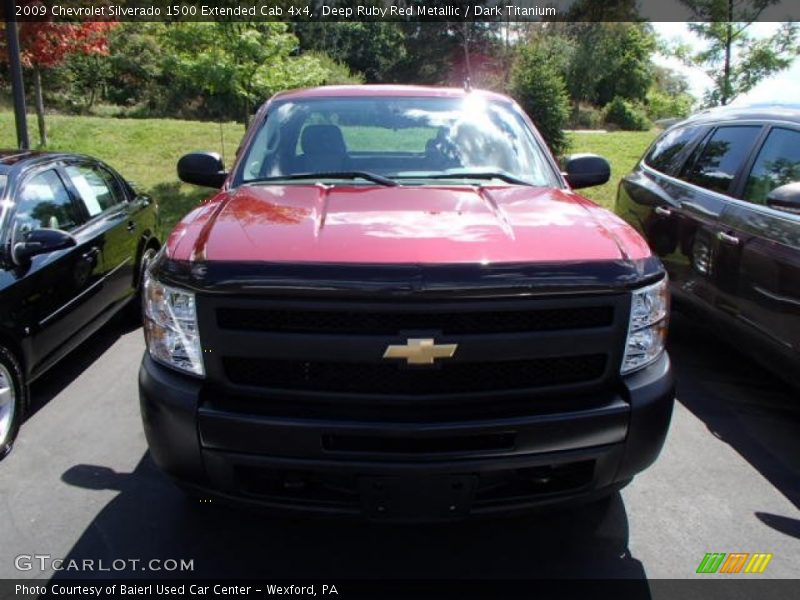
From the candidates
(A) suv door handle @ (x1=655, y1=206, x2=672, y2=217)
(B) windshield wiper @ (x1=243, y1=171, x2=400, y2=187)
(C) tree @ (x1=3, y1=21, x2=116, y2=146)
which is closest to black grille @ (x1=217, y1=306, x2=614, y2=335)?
(B) windshield wiper @ (x1=243, y1=171, x2=400, y2=187)

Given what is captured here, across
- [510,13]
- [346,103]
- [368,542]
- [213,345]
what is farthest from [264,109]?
[510,13]

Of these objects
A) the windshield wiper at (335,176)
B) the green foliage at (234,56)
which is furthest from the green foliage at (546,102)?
the windshield wiper at (335,176)

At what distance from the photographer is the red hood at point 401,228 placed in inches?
93.5

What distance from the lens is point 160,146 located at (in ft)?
48.1

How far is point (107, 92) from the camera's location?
32219mm

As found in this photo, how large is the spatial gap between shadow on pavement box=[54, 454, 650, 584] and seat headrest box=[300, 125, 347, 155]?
1879 mm

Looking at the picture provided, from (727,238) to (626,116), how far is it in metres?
35.9

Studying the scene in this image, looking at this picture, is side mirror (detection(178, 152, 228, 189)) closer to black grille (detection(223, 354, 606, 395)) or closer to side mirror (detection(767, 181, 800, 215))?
black grille (detection(223, 354, 606, 395))

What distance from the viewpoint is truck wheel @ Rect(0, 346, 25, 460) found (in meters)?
3.63

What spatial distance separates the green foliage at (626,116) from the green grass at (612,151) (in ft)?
61.6

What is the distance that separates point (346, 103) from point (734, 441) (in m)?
2.99

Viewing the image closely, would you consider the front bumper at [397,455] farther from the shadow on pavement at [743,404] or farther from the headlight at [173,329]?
the shadow on pavement at [743,404]

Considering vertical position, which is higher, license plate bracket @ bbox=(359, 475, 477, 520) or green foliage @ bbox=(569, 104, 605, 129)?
green foliage @ bbox=(569, 104, 605, 129)

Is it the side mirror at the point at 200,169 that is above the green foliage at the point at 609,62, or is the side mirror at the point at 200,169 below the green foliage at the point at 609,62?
below
